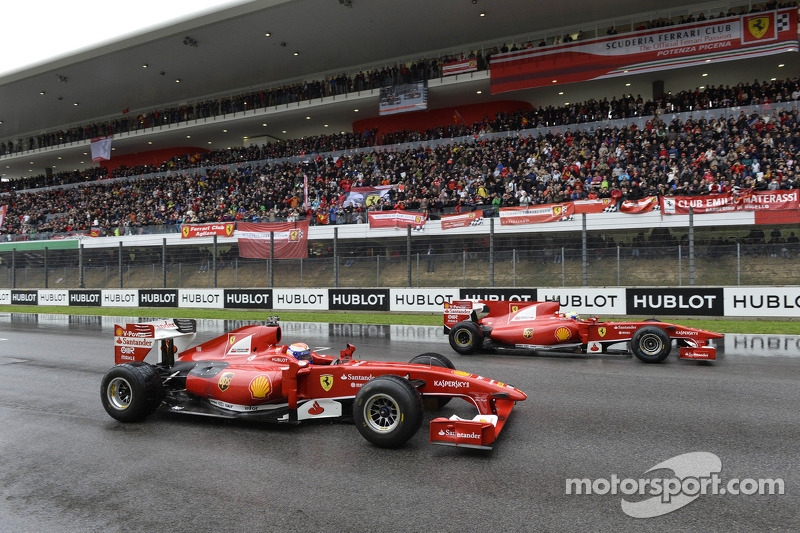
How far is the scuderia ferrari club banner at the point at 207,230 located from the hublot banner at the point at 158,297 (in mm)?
3369

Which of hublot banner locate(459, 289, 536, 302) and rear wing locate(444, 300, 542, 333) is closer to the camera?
rear wing locate(444, 300, 542, 333)

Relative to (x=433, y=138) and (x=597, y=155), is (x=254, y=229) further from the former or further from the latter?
(x=597, y=155)

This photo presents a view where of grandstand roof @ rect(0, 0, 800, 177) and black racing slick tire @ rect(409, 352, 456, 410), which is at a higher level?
grandstand roof @ rect(0, 0, 800, 177)

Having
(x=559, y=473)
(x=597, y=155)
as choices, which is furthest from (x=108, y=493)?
(x=597, y=155)

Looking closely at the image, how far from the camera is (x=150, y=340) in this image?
7.00 meters

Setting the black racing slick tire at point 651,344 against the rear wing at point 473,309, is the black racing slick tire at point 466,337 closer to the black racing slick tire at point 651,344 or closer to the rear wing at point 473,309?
the rear wing at point 473,309

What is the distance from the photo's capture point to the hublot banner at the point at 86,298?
25.2 metres

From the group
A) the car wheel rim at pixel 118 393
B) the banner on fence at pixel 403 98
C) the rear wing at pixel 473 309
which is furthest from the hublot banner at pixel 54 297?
the car wheel rim at pixel 118 393

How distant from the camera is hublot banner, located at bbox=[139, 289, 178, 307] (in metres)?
23.4

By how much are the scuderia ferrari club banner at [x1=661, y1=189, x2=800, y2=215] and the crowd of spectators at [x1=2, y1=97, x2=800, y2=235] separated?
103 cm

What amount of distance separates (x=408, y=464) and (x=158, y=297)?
21.8 m

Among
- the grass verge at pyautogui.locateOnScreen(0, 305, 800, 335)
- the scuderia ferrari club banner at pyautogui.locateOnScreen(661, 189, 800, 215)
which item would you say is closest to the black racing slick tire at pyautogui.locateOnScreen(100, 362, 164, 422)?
the grass verge at pyautogui.locateOnScreen(0, 305, 800, 335)

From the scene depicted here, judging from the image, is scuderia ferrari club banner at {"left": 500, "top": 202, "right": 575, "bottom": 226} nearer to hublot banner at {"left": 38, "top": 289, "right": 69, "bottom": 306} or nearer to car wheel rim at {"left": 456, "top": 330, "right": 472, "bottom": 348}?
car wheel rim at {"left": 456, "top": 330, "right": 472, "bottom": 348}

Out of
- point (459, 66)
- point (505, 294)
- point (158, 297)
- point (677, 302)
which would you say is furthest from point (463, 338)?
point (459, 66)
